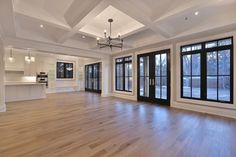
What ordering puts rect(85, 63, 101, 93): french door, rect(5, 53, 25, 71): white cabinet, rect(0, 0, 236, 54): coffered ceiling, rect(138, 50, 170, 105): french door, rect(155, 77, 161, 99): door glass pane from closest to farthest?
rect(0, 0, 236, 54): coffered ceiling, rect(138, 50, 170, 105): french door, rect(155, 77, 161, 99): door glass pane, rect(5, 53, 25, 71): white cabinet, rect(85, 63, 101, 93): french door

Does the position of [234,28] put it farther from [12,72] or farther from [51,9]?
[12,72]

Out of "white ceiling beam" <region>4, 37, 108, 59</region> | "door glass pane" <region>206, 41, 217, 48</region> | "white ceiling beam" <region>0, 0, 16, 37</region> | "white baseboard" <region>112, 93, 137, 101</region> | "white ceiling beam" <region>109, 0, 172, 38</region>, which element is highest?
"white ceiling beam" <region>109, 0, 172, 38</region>

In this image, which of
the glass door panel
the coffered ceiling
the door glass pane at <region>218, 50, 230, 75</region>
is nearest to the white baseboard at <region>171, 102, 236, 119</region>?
the glass door panel

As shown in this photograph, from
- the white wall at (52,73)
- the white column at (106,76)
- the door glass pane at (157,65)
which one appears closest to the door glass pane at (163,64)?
the door glass pane at (157,65)

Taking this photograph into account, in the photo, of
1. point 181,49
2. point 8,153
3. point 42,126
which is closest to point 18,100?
point 42,126

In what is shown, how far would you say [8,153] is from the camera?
2105 millimetres

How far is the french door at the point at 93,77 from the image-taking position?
34.3 ft

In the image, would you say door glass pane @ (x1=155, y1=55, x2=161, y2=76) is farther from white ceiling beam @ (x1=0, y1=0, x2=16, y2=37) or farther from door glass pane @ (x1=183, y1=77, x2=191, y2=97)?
white ceiling beam @ (x1=0, y1=0, x2=16, y2=37)

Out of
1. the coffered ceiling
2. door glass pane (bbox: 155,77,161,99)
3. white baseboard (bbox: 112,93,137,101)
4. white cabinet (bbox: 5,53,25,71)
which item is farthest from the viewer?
white cabinet (bbox: 5,53,25,71)

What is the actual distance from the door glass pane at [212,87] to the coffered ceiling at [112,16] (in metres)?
1.71

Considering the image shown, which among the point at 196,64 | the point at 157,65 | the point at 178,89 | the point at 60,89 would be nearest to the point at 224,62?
the point at 196,64

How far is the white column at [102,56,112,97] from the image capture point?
8.71m

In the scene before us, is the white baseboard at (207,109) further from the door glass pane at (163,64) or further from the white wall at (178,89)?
the door glass pane at (163,64)

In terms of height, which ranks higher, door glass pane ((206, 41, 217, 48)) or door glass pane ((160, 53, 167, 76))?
door glass pane ((206, 41, 217, 48))
